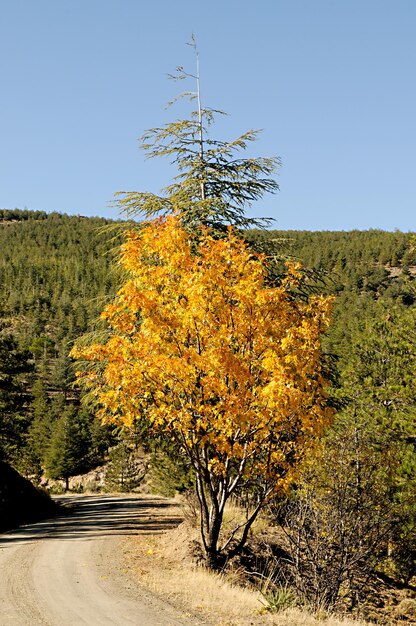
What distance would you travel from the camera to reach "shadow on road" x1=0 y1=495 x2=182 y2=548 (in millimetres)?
15469

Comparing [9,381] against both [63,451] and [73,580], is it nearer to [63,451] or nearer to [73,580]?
[73,580]

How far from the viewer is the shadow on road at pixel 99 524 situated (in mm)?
15469

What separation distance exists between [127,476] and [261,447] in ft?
140

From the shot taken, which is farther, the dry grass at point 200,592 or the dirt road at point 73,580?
the dry grass at point 200,592

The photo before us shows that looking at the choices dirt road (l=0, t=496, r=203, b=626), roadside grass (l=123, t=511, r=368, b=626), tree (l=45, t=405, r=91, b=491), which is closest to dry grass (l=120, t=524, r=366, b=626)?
roadside grass (l=123, t=511, r=368, b=626)

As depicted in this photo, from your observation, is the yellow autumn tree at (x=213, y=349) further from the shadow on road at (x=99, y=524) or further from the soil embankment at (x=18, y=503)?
the soil embankment at (x=18, y=503)

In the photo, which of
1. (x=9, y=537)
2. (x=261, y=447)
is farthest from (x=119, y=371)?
(x=9, y=537)

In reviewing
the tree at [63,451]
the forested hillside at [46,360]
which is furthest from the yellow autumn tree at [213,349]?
the tree at [63,451]

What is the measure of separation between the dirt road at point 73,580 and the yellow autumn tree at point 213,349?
2983 mm

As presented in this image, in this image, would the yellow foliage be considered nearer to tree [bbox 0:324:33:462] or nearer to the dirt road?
the dirt road

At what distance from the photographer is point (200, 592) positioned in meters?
9.74

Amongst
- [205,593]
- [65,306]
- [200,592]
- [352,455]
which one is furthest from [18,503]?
[65,306]

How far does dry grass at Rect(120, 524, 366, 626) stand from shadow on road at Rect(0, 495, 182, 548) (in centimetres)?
307

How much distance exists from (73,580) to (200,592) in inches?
104
